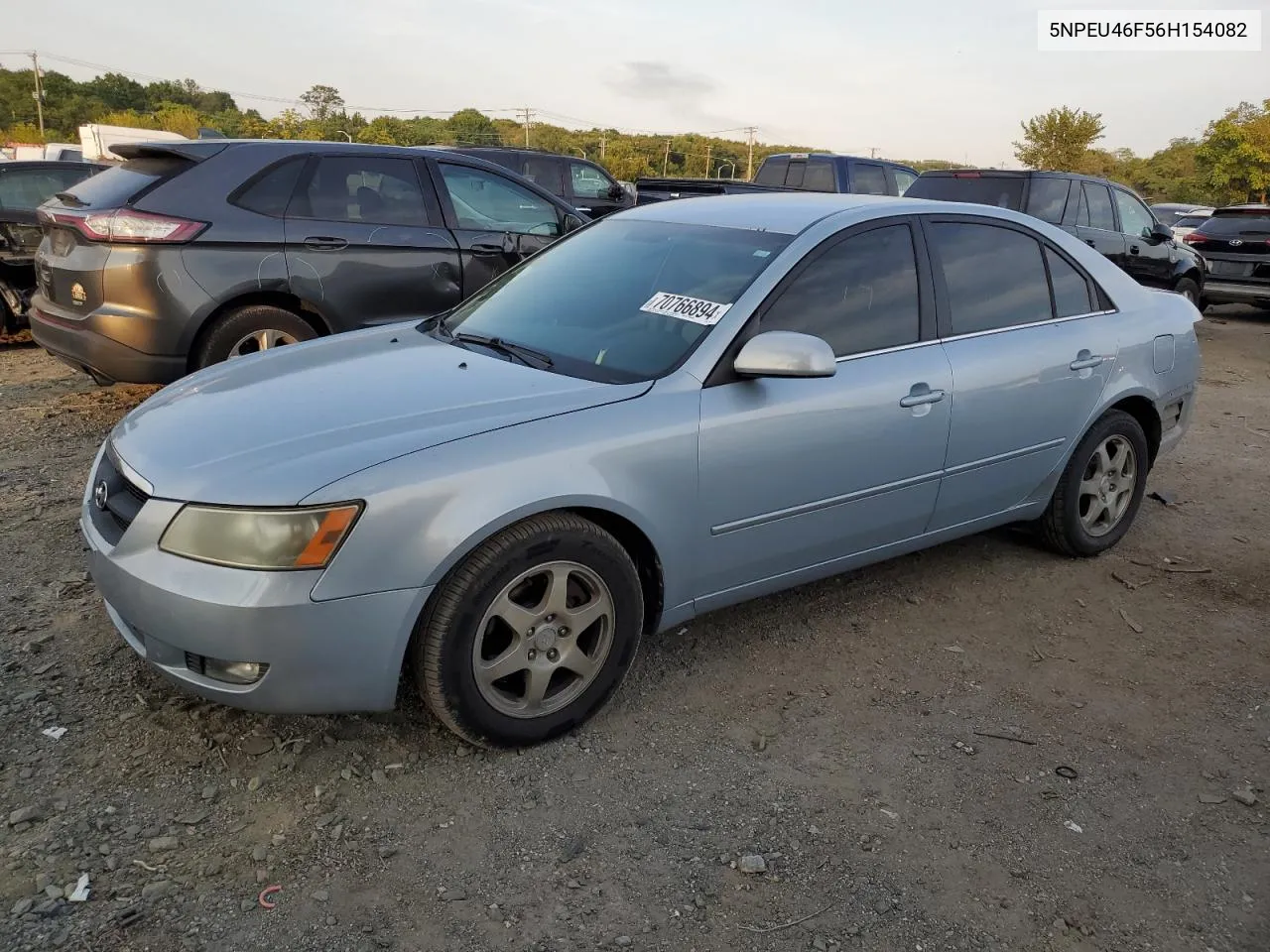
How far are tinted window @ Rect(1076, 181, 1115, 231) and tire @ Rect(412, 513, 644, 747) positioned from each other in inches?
359

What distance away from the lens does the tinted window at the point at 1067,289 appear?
4180 millimetres

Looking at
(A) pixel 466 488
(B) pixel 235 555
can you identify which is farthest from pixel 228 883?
(A) pixel 466 488

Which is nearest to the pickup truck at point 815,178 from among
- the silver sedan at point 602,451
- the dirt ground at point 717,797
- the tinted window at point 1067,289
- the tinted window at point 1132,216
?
the tinted window at point 1132,216

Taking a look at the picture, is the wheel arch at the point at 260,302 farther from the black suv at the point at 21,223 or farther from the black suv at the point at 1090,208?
the black suv at the point at 1090,208

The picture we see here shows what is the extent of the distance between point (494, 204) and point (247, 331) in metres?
1.97

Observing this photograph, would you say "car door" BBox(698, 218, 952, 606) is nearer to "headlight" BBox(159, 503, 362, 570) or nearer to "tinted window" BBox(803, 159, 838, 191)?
"headlight" BBox(159, 503, 362, 570)

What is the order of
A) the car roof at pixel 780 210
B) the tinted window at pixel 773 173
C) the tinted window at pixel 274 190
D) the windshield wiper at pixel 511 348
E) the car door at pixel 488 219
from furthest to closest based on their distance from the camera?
the tinted window at pixel 773 173 < the car door at pixel 488 219 < the tinted window at pixel 274 190 < the car roof at pixel 780 210 < the windshield wiper at pixel 511 348

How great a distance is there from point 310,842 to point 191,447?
1118 mm

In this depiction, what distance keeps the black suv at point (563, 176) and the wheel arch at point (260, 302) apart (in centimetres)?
637

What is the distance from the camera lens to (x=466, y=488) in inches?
100.0

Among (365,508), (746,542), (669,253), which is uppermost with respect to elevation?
(669,253)

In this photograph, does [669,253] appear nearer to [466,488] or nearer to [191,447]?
[466,488]

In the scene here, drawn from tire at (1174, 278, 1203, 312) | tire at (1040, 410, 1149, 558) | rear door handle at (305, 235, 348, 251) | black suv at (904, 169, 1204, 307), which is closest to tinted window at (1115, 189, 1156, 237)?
black suv at (904, 169, 1204, 307)

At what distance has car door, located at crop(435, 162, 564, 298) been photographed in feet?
20.8
